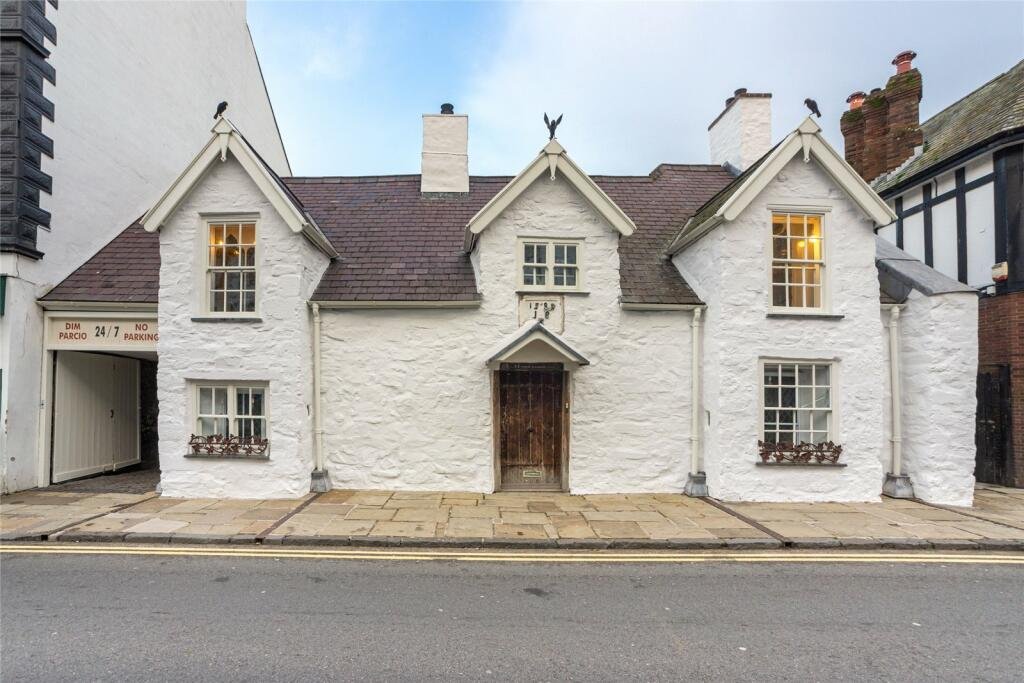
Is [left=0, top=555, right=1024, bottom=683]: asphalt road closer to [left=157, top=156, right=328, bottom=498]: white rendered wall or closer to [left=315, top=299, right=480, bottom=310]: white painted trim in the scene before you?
[left=157, top=156, right=328, bottom=498]: white rendered wall

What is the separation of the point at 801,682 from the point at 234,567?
6125 mm

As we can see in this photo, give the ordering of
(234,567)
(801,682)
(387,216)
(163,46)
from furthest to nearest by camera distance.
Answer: (163,46) → (387,216) → (234,567) → (801,682)

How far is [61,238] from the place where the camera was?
10422 mm

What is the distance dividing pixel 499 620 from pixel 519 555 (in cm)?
186

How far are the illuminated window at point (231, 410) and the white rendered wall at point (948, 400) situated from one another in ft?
41.4

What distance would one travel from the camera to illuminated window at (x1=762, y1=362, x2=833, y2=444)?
378 inches

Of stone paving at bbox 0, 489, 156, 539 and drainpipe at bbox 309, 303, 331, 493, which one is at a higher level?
drainpipe at bbox 309, 303, 331, 493

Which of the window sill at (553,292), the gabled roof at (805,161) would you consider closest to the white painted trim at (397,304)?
the window sill at (553,292)

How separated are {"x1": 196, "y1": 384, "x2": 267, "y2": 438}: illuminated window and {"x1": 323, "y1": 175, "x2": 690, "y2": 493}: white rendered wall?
4.06 feet

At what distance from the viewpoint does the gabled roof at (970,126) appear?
11211 millimetres

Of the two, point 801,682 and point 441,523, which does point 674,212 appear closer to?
point 441,523

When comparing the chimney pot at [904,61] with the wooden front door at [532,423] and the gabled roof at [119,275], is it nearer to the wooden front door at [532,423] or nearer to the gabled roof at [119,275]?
the wooden front door at [532,423]

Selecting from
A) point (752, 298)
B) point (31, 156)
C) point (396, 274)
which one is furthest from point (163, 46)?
point (752, 298)

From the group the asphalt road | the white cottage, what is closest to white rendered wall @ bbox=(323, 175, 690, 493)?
the white cottage
